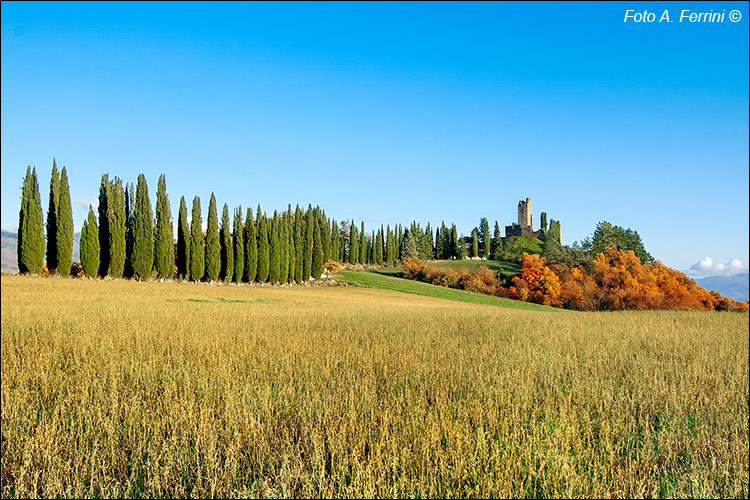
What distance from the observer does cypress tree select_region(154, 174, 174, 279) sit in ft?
109

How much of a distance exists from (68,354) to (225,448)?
4.89 meters

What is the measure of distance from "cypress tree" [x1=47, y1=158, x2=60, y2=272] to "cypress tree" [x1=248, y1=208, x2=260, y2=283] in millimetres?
14989

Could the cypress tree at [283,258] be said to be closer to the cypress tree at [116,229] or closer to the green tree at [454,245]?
the cypress tree at [116,229]

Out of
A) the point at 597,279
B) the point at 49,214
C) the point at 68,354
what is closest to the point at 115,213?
the point at 49,214

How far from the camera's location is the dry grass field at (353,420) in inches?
119

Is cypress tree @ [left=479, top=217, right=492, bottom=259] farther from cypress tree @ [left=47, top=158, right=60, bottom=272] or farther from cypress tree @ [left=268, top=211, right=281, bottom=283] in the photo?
cypress tree @ [left=47, top=158, right=60, bottom=272]

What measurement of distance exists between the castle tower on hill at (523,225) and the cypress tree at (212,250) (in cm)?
7242

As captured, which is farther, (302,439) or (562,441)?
(302,439)

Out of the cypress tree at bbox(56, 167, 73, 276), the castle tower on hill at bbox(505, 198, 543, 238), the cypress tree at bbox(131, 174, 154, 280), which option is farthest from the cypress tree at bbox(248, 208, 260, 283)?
the castle tower on hill at bbox(505, 198, 543, 238)

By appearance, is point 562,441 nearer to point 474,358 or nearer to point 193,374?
point 474,358

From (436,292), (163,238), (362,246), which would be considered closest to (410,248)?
(362,246)

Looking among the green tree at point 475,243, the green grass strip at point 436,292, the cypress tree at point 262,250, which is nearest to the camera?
the cypress tree at point 262,250

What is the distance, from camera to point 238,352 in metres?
7.24

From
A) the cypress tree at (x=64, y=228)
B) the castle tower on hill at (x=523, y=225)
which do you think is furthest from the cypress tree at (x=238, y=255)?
the castle tower on hill at (x=523, y=225)
